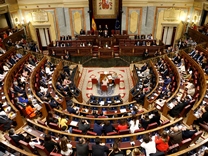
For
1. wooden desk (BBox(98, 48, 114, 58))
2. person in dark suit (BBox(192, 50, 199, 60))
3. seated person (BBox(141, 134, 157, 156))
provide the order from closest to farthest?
seated person (BBox(141, 134, 157, 156)), person in dark suit (BBox(192, 50, 199, 60)), wooden desk (BBox(98, 48, 114, 58))

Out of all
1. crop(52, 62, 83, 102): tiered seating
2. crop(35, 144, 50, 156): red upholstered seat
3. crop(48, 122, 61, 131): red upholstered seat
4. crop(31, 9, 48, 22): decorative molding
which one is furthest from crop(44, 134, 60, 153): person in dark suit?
crop(31, 9, 48, 22): decorative molding

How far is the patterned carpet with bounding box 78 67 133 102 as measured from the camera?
999 cm

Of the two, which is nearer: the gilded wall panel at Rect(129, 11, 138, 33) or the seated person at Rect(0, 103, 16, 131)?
the seated person at Rect(0, 103, 16, 131)

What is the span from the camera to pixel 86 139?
5.21m

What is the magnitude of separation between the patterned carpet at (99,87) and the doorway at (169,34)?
561cm

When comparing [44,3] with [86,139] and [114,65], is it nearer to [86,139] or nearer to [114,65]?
[114,65]

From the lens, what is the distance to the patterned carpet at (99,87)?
999cm

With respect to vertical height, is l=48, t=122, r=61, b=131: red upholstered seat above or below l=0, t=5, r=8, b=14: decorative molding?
below

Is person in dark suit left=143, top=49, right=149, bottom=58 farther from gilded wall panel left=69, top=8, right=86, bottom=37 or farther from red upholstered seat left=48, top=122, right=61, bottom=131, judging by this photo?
red upholstered seat left=48, top=122, right=61, bottom=131

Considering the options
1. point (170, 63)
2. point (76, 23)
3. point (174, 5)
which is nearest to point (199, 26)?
point (174, 5)

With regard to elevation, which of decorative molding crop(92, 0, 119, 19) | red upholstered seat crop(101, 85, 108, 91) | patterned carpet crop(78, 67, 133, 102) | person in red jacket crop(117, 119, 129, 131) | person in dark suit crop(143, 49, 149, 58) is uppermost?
decorative molding crop(92, 0, 119, 19)

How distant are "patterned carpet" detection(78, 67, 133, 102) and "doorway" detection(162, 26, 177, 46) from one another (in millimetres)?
5611

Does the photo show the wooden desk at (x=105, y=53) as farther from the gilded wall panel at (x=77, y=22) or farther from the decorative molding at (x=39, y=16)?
the decorative molding at (x=39, y=16)

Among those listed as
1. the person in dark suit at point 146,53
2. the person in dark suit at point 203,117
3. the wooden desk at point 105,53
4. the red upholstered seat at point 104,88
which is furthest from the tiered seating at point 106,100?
the person in dark suit at point 146,53
